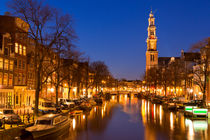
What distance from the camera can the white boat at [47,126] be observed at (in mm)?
27352

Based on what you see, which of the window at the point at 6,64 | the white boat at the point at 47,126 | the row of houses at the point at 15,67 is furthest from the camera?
the window at the point at 6,64

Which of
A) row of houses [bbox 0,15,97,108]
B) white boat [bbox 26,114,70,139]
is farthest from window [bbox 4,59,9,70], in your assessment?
white boat [bbox 26,114,70,139]

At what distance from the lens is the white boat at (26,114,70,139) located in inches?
1077

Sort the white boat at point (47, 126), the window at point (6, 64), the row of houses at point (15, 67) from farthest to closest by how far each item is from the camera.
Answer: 1. the window at point (6, 64)
2. the row of houses at point (15, 67)
3. the white boat at point (47, 126)

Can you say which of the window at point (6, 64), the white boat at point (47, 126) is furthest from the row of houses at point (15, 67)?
the white boat at point (47, 126)

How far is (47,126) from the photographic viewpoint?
28844 mm

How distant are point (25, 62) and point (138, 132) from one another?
3429 cm

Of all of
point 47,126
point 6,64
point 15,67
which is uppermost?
point 6,64

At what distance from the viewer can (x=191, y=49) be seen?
54.8m

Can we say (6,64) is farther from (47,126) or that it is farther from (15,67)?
(47,126)


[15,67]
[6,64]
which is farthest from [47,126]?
[15,67]

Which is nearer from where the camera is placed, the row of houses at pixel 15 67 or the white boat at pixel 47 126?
the white boat at pixel 47 126

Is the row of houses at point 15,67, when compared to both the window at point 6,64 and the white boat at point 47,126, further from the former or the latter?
the white boat at point 47,126

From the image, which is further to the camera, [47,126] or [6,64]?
[6,64]
